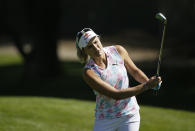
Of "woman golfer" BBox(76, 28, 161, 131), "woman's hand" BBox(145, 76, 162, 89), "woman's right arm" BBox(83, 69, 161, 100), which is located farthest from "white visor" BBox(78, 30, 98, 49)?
"woman's hand" BBox(145, 76, 162, 89)

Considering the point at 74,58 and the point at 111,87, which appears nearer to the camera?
the point at 111,87

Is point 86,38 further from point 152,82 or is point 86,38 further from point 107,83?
point 152,82

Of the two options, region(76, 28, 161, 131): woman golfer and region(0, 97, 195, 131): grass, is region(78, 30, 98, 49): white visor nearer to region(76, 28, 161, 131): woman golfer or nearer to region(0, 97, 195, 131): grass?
region(76, 28, 161, 131): woman golfer

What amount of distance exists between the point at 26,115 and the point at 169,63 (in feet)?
32.4

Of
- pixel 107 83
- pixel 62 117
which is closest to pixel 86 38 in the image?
pixel 107 83

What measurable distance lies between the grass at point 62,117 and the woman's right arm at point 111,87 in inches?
155

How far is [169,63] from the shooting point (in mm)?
18656

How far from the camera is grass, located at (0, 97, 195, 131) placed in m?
9.05

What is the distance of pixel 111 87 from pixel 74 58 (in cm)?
2090

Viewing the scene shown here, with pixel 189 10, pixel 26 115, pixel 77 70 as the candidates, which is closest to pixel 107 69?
pixel 26 115

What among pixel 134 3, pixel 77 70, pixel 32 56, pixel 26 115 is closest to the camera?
pixel 26 115

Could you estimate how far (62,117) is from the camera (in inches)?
388

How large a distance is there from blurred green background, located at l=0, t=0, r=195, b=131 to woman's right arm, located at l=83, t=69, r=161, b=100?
4.02 m

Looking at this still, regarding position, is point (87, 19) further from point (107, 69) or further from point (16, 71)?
point (107, 69)
